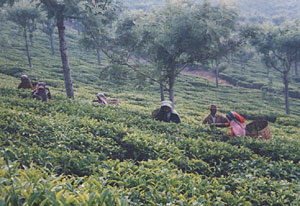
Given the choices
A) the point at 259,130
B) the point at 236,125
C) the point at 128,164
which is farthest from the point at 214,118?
the point at 128,164

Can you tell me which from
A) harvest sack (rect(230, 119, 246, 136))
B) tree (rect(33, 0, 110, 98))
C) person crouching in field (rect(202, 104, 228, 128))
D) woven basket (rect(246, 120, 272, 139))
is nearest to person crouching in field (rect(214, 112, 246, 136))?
harvest sack (rect(230, 119, 246, 136))

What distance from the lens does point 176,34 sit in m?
11.5

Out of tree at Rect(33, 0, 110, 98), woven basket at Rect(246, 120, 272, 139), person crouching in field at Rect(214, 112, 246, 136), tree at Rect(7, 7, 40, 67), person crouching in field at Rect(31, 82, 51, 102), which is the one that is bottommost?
woven basket at Rect(246, 120, 272, 139)

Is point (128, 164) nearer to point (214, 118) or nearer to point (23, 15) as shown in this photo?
point (214, 118)

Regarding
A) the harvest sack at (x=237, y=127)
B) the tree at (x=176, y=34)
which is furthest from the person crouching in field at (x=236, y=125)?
the tree at (x=176, y=34)

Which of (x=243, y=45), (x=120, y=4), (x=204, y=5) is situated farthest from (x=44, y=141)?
(x=243, y=45)

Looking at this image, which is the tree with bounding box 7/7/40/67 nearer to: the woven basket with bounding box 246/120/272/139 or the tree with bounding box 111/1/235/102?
the tree with bounding box 111/1/235/102

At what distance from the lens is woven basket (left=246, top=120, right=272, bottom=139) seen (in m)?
8.30

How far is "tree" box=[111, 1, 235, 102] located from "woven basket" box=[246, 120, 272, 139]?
4281 mm

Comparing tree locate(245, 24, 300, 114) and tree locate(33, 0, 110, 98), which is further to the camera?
tree locate(245, 24, 300, 114)

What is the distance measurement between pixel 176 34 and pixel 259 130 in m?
5.64

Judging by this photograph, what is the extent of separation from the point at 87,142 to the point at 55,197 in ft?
10.6

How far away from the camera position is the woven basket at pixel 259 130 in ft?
27.2

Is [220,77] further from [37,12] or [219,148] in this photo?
[219,148]
